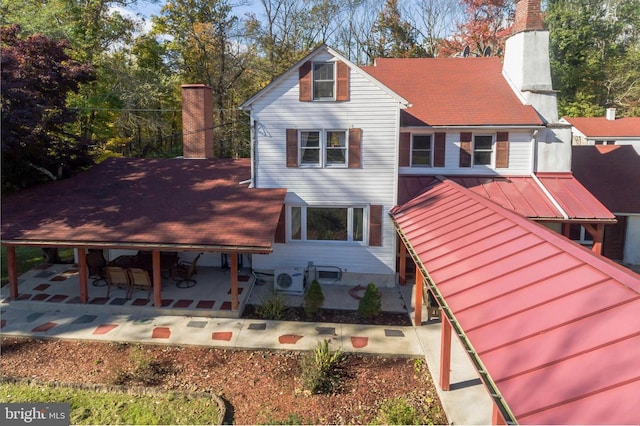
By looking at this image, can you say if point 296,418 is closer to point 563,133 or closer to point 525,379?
point 525,379

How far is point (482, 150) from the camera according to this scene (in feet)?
49.2

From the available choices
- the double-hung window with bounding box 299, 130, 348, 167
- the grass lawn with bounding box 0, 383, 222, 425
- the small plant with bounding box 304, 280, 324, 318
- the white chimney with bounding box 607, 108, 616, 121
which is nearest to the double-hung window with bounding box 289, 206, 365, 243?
the double-hung window with bounding box 299, 130, 348, 167

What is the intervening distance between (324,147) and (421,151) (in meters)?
3.98

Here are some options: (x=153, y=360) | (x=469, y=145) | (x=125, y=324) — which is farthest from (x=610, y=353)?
(x=469, y=145)

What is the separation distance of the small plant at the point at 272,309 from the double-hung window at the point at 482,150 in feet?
29.0

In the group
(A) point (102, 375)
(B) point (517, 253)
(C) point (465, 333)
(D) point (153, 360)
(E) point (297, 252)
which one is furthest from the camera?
(E) point (297, 252)

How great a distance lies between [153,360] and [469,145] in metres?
12.3

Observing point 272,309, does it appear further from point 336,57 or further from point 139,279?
point 336,57

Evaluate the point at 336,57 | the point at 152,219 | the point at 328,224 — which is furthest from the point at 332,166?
the point at 152,219

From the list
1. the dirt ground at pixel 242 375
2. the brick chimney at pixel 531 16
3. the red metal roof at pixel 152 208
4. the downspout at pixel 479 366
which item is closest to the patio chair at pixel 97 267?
the red metal roof at pixel 152 208

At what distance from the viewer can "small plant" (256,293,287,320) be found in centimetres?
1133

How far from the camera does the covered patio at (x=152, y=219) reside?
1102 centimetres

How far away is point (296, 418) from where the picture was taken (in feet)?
23.5

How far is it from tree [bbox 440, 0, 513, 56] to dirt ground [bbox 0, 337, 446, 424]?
32.7m
